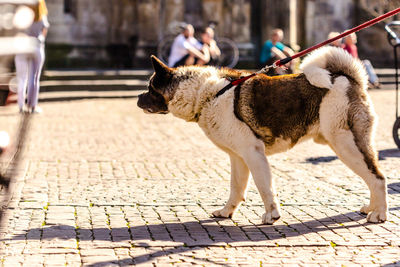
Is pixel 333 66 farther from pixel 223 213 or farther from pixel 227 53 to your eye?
pixel 227 53

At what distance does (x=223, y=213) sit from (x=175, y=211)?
49 cm

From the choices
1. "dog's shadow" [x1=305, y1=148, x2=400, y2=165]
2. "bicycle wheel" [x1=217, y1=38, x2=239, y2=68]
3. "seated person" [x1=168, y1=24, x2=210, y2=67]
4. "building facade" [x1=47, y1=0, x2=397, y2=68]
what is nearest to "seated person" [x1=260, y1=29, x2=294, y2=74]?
"seated person" [x1=168, y1=24, x2=210, y2=67]

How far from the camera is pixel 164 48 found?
25.7 m

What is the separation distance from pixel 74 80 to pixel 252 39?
7102 mm

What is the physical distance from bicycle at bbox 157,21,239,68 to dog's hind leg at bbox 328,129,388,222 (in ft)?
58.8

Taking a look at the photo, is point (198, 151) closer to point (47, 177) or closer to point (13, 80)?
point (47, 177)

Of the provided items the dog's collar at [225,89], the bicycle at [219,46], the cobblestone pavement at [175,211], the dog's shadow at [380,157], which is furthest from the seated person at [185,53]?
the dog's collar at [225,89]

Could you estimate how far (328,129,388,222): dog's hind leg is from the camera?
23.9 ft

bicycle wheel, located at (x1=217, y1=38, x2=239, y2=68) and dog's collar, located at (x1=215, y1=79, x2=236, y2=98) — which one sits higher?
dog's collar, located at (x1=215, y1=79, x2=236, y2=98)

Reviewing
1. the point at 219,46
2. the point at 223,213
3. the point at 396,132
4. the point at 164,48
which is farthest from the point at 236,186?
the point at 219,46

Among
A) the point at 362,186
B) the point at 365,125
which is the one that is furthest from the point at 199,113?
the point at 362,186

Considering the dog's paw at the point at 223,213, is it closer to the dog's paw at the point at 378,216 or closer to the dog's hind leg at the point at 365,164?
the dog's hind leg at the point at 365,164

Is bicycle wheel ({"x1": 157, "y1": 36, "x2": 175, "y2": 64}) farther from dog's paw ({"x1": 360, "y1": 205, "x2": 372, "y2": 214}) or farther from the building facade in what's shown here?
dog's paw ({"x1": 360, "y1": 205, "x2": 372, "y2": 214})

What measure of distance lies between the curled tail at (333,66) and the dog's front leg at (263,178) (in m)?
0.79
